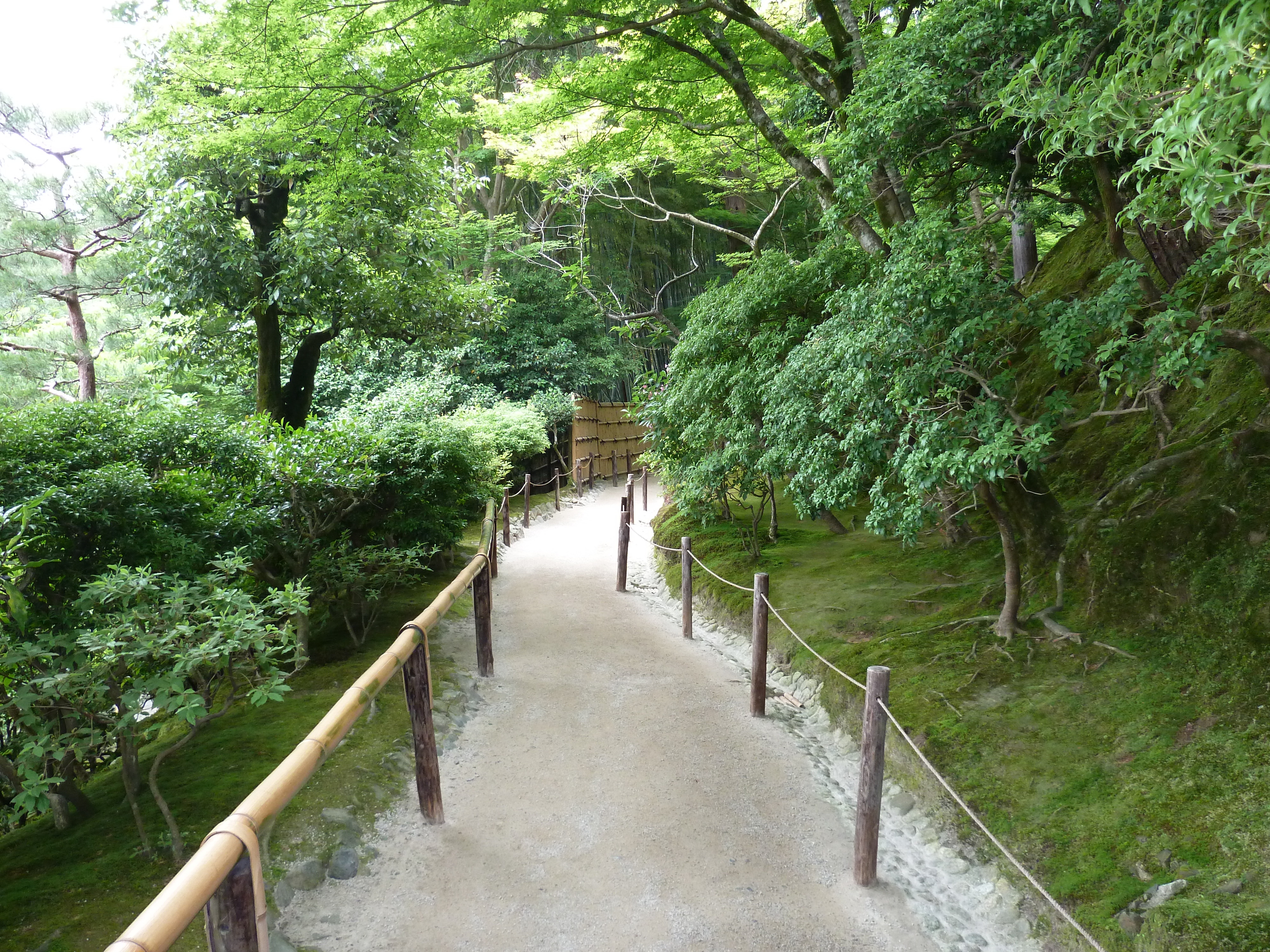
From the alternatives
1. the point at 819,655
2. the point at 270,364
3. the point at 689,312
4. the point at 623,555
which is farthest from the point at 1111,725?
the point at 270,364

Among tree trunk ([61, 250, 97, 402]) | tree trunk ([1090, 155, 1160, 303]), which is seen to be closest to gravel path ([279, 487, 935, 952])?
A: tree trunk ([1090, 155, 1160, 303])

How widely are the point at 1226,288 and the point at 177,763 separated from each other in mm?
7735

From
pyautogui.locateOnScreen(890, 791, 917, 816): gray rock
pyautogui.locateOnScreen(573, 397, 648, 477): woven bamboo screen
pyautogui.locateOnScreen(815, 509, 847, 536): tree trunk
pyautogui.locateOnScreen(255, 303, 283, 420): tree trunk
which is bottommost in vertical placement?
pyautogui.locateOnScreen(890, 791, 917, 816): gray rock

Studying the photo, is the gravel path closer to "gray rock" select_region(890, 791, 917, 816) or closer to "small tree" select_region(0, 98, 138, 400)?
"gray rock" select_region(890, 791, 917, 816)

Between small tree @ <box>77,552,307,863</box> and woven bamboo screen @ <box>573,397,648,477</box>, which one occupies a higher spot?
woven bamboo screen @ <box>573,397,648,477</box>

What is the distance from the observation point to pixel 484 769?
4496 millimetres

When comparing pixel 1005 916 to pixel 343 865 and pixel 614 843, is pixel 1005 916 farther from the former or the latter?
pixel 343 865

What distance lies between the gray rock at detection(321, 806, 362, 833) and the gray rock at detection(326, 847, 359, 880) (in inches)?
6.2

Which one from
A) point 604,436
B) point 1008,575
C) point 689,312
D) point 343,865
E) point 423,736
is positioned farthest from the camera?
point 604,436

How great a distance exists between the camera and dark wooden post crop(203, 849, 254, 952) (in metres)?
1.94

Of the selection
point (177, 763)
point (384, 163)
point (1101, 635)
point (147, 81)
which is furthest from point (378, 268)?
point (1101, 635)

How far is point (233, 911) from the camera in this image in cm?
196

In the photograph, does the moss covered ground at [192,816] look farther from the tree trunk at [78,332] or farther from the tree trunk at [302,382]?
the tree trunk at [78,332]

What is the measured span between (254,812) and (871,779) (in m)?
2.62
